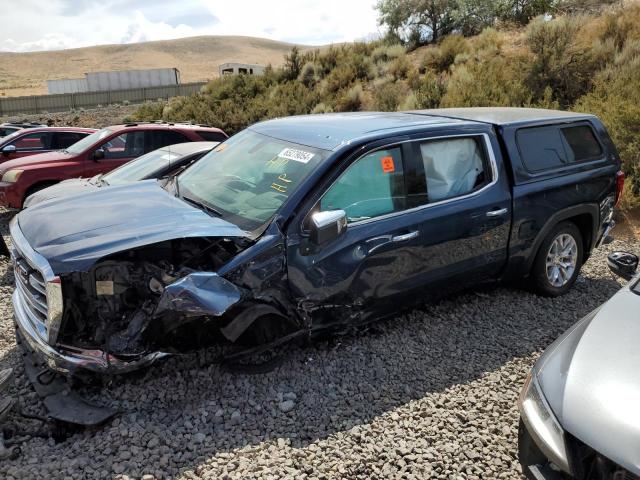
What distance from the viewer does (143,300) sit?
349 centimetres

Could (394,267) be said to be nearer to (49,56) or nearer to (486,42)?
(486,42)

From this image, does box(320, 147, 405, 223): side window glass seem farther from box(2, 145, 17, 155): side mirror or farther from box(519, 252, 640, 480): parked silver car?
box(2, 145, 17, 155): side mirror

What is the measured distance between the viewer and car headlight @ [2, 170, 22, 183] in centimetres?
836

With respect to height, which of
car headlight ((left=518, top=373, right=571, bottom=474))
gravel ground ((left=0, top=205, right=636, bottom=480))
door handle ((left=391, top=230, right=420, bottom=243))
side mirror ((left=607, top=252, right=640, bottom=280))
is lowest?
gravel ground ((left=0, top=205, right=636, bottom=480))

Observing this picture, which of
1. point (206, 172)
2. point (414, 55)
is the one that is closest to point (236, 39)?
point (414, 55)

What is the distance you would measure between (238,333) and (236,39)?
157 metres

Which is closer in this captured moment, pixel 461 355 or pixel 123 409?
pixel 123 409

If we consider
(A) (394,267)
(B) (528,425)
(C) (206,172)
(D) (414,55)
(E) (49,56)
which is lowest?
(B) (528,425)

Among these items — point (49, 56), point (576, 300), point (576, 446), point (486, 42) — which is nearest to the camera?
point (576, 446)

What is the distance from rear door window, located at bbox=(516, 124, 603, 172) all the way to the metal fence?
103 ft

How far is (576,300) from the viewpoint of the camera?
5.16 metres

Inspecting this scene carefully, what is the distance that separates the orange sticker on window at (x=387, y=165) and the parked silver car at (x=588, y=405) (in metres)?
1.76

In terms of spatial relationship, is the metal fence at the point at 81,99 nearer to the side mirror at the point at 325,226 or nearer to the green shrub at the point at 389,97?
the green shrub at the point at 389,97

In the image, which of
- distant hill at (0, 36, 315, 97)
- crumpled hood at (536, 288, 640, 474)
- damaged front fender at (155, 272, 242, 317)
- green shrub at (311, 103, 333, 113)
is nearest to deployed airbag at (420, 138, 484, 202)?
crumpled hood at (536, 288, 640, 474)
